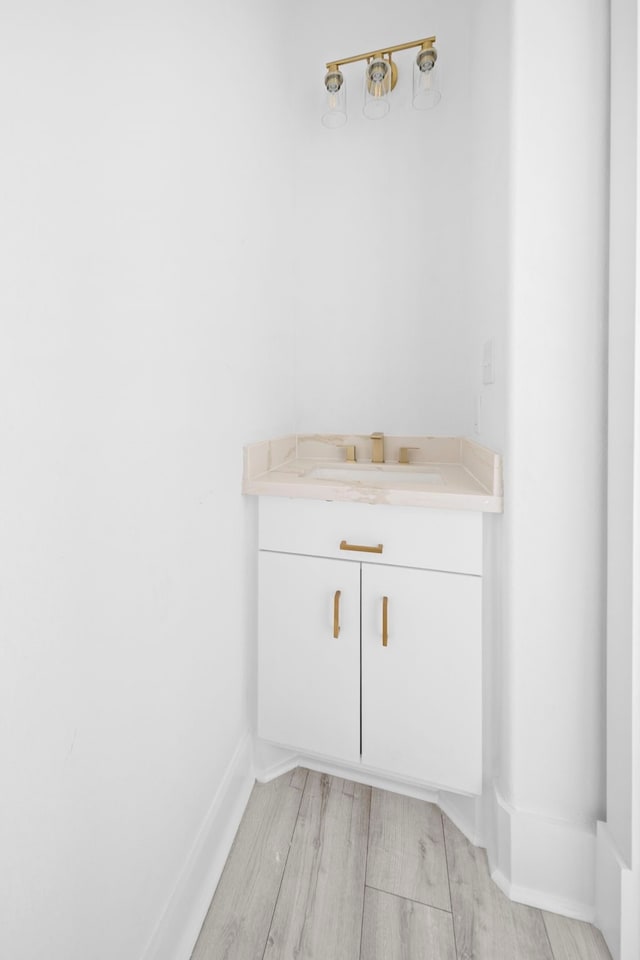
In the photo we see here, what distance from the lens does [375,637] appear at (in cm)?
119

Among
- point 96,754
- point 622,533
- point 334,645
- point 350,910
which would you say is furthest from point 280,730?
point 622,533

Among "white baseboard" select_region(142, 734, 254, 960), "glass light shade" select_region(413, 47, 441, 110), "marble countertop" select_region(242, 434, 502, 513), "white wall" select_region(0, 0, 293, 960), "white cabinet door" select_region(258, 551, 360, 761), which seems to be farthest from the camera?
"glass light shade" select_region(413, 47, 441, 110)

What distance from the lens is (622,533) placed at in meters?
0.90

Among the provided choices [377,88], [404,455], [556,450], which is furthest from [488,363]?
[377,88]

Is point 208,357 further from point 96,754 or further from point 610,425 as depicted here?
point 610,425

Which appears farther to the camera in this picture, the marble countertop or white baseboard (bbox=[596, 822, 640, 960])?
the marble countertop

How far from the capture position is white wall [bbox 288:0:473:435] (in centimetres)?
161

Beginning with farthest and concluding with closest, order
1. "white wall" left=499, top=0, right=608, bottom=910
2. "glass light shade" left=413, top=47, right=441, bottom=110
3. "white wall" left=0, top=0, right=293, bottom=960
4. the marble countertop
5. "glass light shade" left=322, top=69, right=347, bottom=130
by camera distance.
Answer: "glass light shade" left=322, top=69, right=347, bottom=130 → "glass light shade" left=413, top=47, right=441, bottom=110 → the marble countertop → "white wall" left=499, top=0, right=608, bottom=910 → "white wall" left=0, top=0, right=293, bottom=960

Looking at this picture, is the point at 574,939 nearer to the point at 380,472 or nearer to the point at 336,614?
the point at 336,614

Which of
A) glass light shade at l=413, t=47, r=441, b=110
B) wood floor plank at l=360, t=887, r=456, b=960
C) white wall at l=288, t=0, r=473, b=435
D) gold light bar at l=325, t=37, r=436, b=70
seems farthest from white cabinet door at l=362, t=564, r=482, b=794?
gold light bar at l=325, t=37, r=436, b=70

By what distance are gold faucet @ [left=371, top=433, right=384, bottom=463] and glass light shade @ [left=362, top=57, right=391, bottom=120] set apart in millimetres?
1201

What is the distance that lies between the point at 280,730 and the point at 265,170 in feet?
5.91

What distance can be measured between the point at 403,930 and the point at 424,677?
1.67 feet

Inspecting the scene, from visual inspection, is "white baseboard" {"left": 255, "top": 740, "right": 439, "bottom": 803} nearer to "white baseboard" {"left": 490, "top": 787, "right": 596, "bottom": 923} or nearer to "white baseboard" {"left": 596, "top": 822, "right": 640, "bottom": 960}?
"white baseboard" {"left": 490, "top": 787, "right": 596, "bottom": 923}
